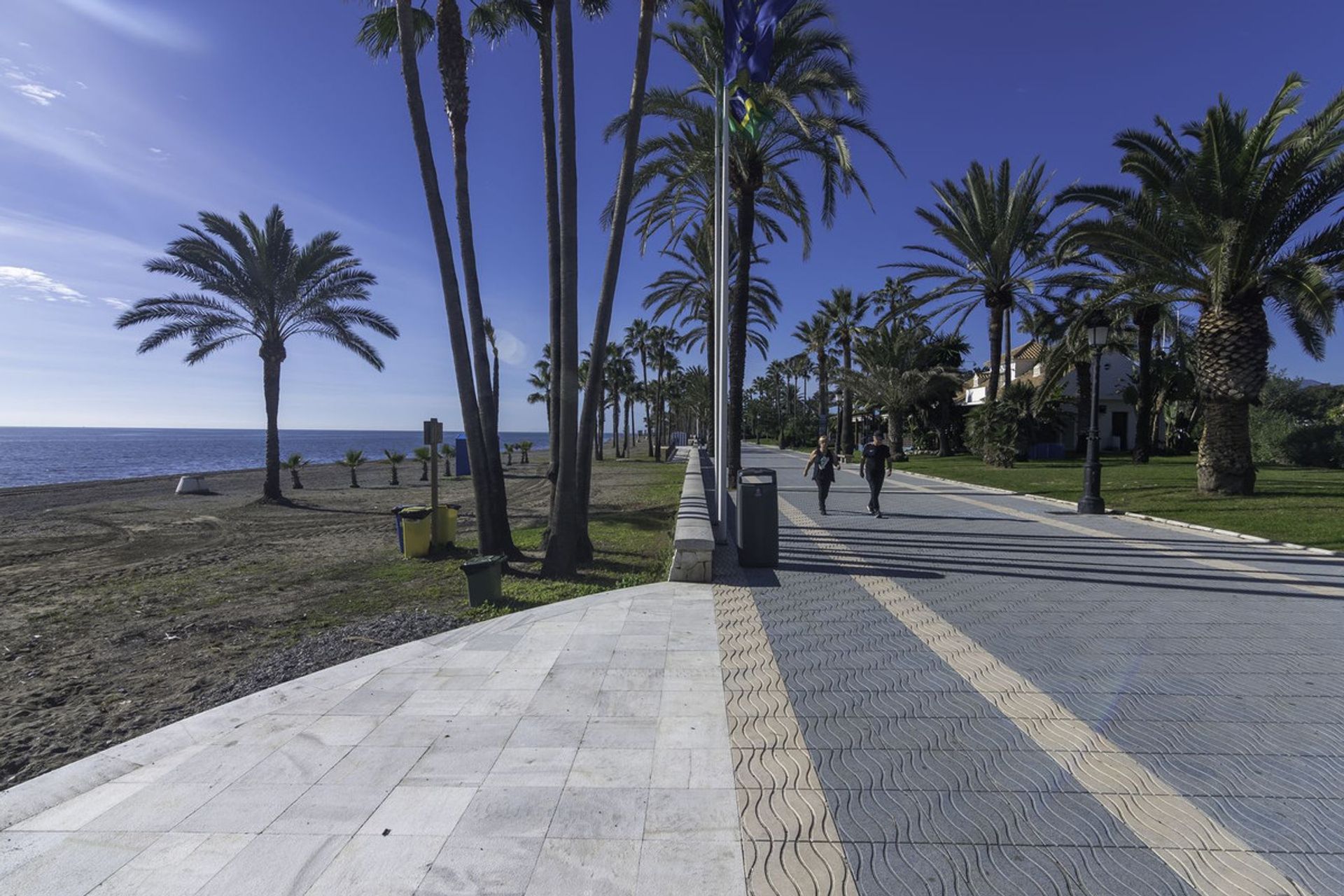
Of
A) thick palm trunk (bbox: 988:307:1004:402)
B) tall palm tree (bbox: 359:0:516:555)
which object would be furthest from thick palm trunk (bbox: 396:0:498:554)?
thick palm trunk (bbox: 988:307:1004:402)

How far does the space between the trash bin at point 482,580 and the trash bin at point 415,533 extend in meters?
3.86

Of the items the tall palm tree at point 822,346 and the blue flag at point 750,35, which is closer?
the blue flag at point 750,35

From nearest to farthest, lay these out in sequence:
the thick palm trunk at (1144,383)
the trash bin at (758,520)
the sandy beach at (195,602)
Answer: the sandy beach at (195,602), the trash bin at (758,520), the thick palm trunk at (1144,383)

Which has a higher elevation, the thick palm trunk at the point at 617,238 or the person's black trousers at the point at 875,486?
the thick palm trunk at the point at 617,238

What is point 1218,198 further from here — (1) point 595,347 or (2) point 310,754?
(2) point 310,754

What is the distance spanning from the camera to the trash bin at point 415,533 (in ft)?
35.0

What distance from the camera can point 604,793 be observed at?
3189mm

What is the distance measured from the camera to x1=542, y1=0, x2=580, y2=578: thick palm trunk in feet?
28.6

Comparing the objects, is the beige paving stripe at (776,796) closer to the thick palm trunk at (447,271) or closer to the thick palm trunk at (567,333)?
the thick palm trunk at (567,333)

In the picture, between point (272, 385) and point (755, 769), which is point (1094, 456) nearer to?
point (755, 769)

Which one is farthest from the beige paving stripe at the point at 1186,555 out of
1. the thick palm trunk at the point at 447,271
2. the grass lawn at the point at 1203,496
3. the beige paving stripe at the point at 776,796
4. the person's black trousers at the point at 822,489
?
the thick palm trunk at the point at 447,271

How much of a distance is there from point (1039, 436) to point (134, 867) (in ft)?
134

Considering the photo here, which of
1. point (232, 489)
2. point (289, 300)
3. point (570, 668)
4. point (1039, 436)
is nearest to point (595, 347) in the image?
point (570, 668)

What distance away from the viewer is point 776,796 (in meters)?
3.13
